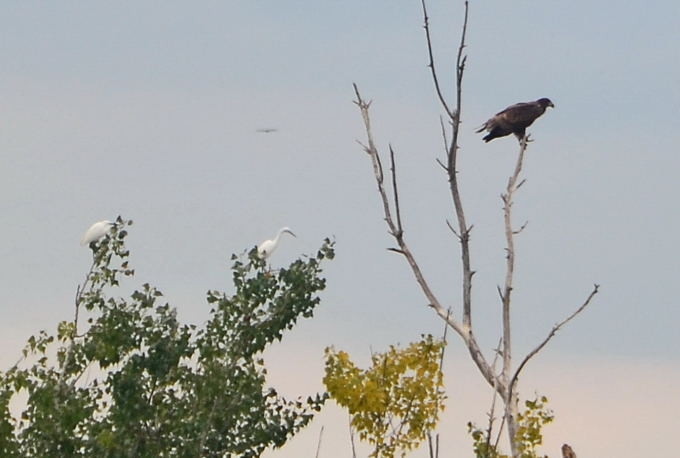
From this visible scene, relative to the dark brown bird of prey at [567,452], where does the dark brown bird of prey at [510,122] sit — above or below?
above

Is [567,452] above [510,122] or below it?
below

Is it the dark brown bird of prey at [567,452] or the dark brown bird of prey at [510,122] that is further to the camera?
the dark brown bird of prey at [510,122]

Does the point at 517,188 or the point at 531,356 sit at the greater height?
the point at 517,188

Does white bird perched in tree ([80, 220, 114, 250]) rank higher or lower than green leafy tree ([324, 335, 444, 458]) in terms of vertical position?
higher

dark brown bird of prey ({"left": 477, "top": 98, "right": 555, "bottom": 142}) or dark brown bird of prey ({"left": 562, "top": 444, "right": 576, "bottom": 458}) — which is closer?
dark brown bird of prey ({"left": 562, "top": 444, "right": 576, "bottom": 458})

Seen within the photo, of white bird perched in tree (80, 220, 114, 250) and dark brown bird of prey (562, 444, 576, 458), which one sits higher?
white bird perched in tree (80, 220, 114, 250)

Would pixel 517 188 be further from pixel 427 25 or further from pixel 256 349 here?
pixel 256 349

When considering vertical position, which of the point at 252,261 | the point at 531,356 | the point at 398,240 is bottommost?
the point at 531,356

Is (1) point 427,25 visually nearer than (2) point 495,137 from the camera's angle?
Yes

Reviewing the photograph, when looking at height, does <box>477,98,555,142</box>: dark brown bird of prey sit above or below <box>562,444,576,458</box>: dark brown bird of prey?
above

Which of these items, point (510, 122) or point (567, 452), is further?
point (510, 122)

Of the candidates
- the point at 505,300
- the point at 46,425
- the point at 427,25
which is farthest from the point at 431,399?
the point at 46,425

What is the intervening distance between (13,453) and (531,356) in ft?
23.7

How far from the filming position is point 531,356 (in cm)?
2406
